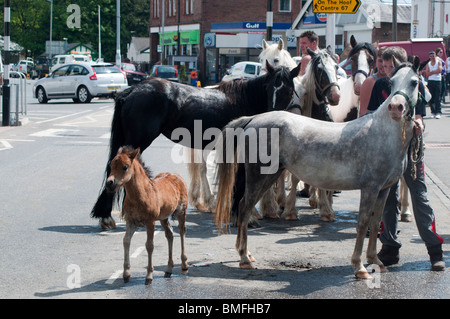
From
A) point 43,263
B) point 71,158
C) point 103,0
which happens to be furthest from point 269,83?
point 103,0

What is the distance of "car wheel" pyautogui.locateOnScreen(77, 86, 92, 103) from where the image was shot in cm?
3453

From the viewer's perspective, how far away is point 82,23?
94.4 meters

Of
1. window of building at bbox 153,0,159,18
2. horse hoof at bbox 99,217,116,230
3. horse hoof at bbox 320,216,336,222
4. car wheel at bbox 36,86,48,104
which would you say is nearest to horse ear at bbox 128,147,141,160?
horse hoof at bbox 99,217,116,230

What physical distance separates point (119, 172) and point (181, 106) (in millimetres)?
3290

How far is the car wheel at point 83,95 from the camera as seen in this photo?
34.5 metres

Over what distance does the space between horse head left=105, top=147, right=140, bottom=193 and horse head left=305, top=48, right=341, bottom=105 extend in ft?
10.9

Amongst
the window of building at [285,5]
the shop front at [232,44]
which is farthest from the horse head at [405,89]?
the window of building at [285,5]

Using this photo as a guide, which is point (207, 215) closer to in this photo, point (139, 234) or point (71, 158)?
point (139, 234)

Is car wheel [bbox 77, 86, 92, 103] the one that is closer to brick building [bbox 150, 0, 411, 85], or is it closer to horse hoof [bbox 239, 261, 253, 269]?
brick building [bbox 150, 0, 411, 85]

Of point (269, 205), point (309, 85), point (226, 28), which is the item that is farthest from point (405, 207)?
point (226, 28)

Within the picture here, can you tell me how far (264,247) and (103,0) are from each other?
9003cm

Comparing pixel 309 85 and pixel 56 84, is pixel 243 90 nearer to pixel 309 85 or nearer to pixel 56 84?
pixel 309 85

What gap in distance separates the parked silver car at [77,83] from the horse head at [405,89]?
1117 inches

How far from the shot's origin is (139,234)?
8500 mm
